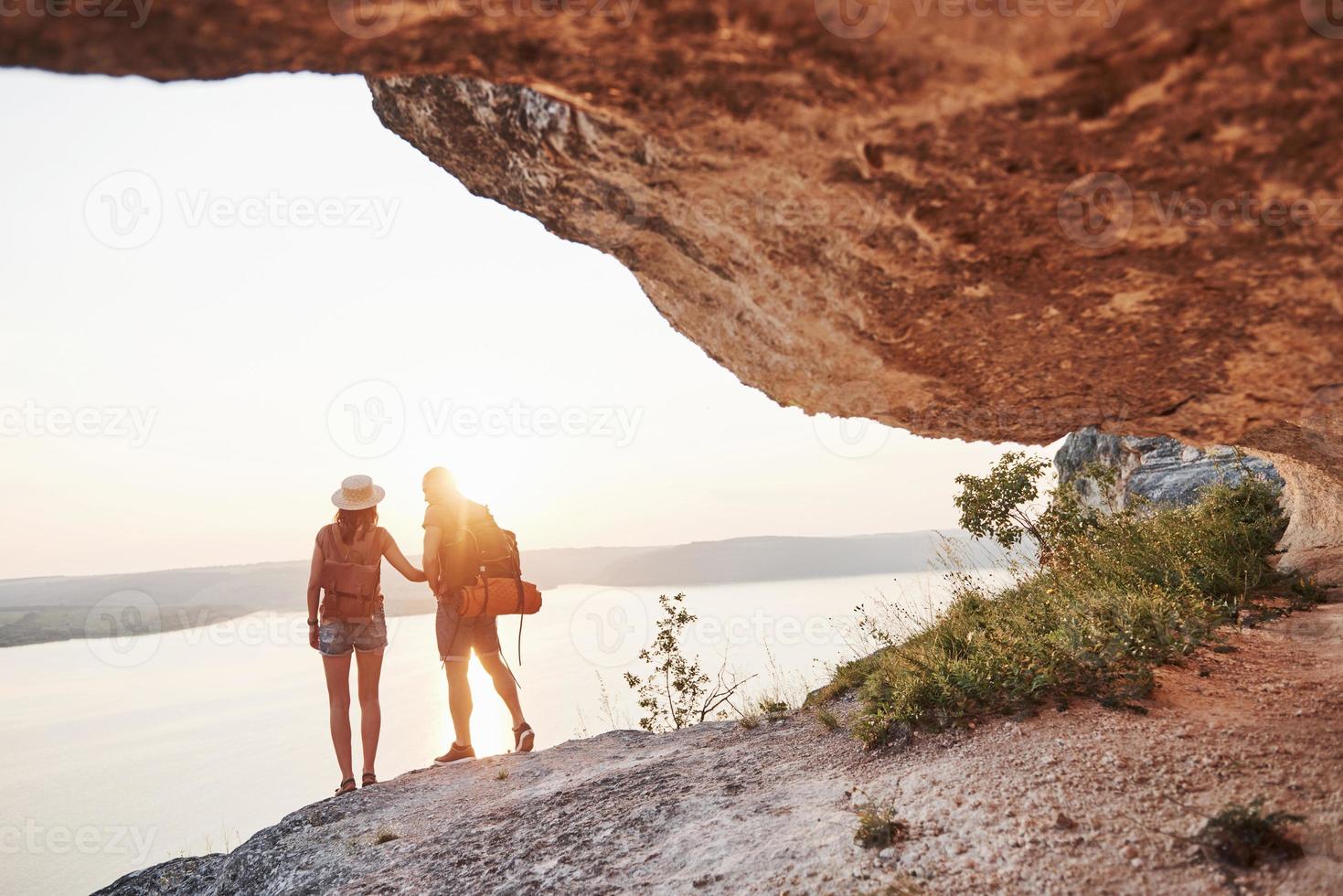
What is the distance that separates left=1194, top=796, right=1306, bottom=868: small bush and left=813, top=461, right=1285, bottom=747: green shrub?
1.52 metres

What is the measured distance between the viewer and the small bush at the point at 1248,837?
9.71 feet

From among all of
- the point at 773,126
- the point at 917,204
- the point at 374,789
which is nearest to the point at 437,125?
the point at 773,126

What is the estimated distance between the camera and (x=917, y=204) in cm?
285

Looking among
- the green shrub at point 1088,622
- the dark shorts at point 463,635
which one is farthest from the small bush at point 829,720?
the dark shorts at point 463,635

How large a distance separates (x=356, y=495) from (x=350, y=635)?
1.21 m

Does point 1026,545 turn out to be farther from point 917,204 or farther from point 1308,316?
point 917,204

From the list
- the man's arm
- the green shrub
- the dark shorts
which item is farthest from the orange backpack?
the green shrub

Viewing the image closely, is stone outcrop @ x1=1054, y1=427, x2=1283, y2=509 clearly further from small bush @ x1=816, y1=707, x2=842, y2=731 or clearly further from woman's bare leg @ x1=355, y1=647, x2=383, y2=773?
woman's bare leg @ x1=355, y1=647, x2=383, y2=773

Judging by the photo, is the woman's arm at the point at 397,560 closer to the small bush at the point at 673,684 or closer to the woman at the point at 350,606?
the woman at the point at 350,606

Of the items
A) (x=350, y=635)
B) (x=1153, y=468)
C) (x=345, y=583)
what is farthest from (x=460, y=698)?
(x=1153, y=468)

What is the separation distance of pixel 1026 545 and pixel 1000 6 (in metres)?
11.4

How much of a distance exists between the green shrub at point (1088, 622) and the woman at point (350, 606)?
4.13 meters

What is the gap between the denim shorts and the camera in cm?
646

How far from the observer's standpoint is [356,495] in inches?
259
